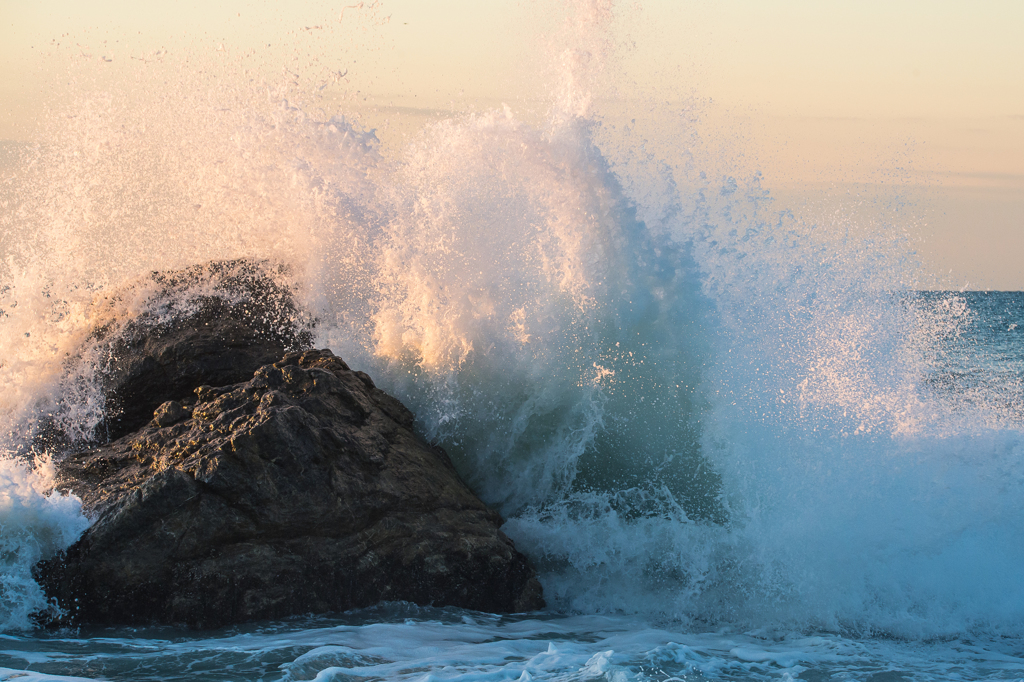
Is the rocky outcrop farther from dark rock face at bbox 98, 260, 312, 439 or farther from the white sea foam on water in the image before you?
dark rock face at bbox 98, 260, 312, 439

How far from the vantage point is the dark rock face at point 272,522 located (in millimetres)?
4078

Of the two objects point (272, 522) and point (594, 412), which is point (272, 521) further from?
point (594, 412)

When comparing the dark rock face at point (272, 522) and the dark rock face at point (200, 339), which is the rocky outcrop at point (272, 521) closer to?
the dark rock face at point (272, 522)

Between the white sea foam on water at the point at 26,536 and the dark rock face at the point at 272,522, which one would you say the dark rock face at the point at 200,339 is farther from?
the white sea foam on water at the point at 26,536

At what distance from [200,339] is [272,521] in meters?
2.45

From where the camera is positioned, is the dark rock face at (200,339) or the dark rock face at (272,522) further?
the dark rock face at (200,339)

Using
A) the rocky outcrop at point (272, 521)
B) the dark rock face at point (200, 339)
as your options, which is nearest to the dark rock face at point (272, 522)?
the rocky outcrop at point (272, 521)

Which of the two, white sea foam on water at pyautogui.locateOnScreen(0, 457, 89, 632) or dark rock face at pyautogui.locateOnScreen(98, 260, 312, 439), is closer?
white sea foam on water at pyautogui.locateOnScreen(0, 457, 89, 632)

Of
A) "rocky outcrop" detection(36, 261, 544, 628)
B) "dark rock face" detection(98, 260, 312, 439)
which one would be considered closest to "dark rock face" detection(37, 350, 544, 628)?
"rocky outcrop" detection(36, 261, 544, 628)

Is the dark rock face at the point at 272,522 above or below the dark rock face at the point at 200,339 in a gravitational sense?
below

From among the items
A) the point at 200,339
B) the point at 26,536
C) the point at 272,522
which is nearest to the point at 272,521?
the point at 272,522

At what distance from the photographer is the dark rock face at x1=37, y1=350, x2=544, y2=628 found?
4078 mm

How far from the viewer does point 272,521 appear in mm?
4309

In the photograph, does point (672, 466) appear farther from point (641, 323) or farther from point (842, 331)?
point (842, 331)
